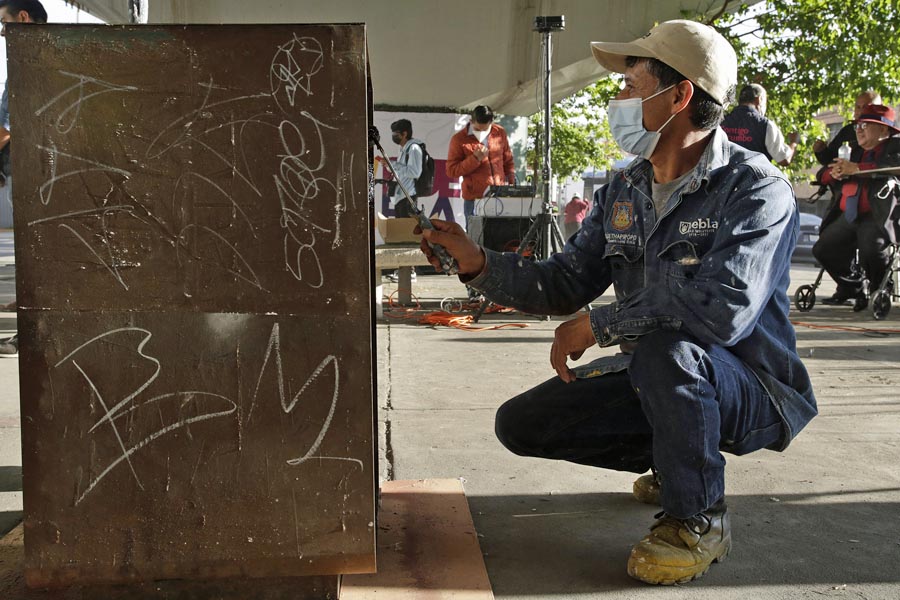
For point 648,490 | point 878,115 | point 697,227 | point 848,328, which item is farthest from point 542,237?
point 697,227

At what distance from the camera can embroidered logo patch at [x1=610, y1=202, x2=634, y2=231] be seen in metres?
2.70

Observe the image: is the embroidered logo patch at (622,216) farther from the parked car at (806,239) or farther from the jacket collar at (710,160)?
the parked car at (806,239)

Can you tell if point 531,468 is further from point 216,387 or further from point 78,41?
point 78,41

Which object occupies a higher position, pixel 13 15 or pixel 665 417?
pixel 13 15

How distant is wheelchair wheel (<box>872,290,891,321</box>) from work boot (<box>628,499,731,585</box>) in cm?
638

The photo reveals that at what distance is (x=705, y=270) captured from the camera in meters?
2.35

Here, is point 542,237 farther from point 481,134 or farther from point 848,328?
point 848,328

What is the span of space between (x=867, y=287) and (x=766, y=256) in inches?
274

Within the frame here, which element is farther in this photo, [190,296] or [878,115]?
[878,115]

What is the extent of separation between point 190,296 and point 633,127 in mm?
1425

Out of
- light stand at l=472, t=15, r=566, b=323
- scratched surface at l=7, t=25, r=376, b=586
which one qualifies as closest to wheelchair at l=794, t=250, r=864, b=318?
light stand at l=472, t=15, r=566, b=323

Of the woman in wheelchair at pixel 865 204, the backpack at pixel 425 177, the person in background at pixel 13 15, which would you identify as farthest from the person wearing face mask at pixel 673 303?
the backpack at pixel 425 177

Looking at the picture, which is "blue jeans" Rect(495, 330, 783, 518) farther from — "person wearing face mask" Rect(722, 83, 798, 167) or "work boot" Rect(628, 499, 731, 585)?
"person wearing face mask" Rect(722, 83, 798, 167)

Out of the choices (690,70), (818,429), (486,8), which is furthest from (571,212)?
(690,70)
